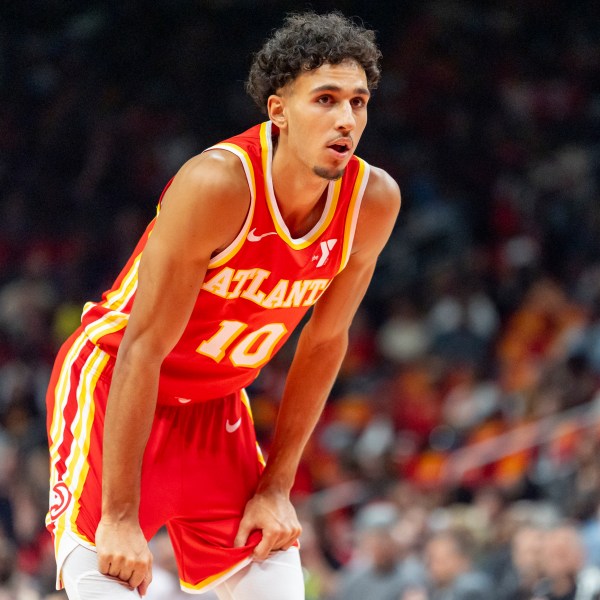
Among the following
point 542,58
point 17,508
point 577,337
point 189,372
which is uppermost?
point 542,58

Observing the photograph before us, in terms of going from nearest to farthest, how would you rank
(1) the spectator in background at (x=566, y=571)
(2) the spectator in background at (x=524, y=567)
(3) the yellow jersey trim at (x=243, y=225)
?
(3) the yellow jersey trim at (x=243, y=225)
(1) the spectator in background at (x=566, y=571)
(2) the spectator in background at (x=524, y=567)

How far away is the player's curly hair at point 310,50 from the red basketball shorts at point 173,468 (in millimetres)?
953

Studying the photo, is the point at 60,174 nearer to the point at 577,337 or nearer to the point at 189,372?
the point at 577,337

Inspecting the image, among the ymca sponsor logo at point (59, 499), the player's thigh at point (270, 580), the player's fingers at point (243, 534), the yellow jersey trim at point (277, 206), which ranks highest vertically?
the yellow jersey trim at point (277, 206)

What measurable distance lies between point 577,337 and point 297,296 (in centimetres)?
623

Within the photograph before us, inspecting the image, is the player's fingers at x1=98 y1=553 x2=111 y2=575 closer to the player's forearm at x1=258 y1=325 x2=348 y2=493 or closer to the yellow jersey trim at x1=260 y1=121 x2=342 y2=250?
the player's forearm at x1=258 y1=325 x2=348 y2=493

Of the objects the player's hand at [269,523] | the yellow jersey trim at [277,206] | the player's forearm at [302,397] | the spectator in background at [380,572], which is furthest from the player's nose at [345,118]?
the spectator in background at [380,572]

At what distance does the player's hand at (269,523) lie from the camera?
3.39m

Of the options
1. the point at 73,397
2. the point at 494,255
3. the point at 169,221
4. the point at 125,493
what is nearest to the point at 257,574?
the point at 125,493

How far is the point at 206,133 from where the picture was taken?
477 inches

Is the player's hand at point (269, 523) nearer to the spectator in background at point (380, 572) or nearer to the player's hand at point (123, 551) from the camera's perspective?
the player's hand at point (123, 551)

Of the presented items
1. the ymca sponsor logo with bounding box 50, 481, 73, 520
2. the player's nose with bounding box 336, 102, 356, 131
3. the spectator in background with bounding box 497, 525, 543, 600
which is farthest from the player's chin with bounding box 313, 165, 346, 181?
the spectator in background with bounding box 497, 525, 543, 600

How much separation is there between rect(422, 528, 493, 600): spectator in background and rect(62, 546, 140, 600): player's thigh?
3.68 meters

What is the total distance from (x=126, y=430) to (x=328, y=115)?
0.98 m
